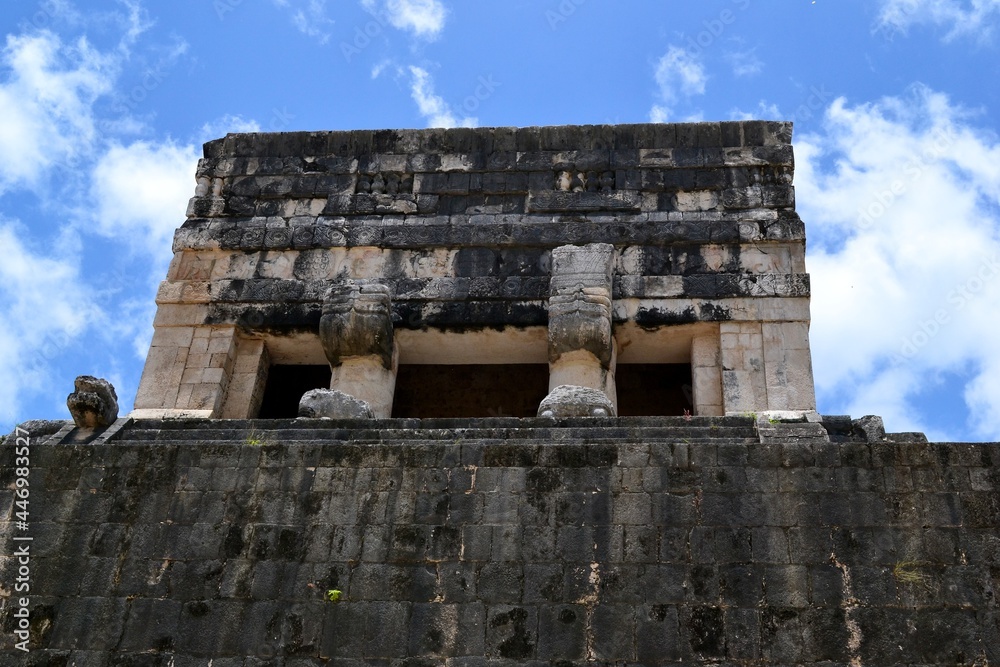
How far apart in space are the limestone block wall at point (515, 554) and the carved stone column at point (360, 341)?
3899mm

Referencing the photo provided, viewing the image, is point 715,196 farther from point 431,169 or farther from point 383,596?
point 383,596

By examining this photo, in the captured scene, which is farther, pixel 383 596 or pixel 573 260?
pixel 573 260

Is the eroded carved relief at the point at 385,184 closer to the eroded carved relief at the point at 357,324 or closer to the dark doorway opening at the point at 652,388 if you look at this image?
the eroded carved relief at the point at 357,324

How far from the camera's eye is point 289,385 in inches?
637

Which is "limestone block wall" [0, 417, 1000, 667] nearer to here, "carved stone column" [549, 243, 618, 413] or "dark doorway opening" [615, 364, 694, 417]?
"carved stone column" [549, 243, 618, 413]

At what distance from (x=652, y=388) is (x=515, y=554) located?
26.5ft

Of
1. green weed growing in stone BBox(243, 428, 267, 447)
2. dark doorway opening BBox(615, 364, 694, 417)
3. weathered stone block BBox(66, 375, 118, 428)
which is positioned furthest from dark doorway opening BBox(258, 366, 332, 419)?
green weed growing in stone BBox(243, 428, 267, 447)

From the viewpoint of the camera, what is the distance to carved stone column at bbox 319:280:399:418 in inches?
528

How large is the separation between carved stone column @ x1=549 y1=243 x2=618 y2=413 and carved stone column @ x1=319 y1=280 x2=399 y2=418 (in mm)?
2040

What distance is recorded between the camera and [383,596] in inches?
331

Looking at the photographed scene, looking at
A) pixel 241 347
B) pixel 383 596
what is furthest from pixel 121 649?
pixel 241 347

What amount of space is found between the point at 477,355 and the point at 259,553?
6.26 m

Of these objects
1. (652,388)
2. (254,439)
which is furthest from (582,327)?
(254,439)

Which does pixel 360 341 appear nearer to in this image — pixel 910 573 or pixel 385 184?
pixel 385 184
